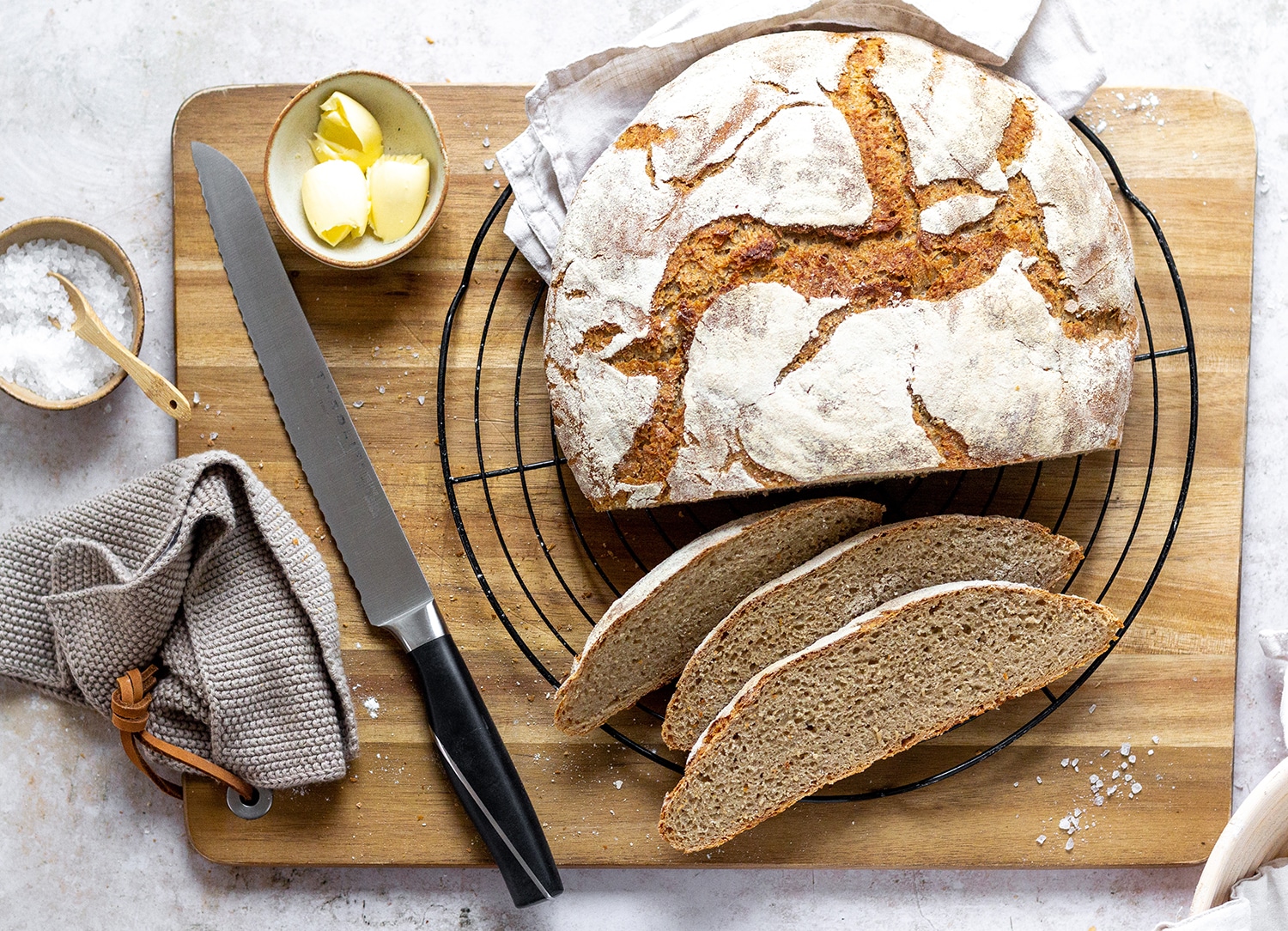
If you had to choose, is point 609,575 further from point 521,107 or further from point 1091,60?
point 1091,60

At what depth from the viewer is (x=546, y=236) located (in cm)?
240

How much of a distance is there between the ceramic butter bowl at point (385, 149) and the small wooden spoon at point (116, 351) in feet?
1.54

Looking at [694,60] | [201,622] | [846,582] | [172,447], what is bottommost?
[201,622]

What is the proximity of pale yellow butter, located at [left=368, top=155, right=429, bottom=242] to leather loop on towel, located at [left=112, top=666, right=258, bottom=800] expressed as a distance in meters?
1.24

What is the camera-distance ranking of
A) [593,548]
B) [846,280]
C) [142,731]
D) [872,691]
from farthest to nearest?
[593,548] → [142,731] → [872,691] → [846,280]

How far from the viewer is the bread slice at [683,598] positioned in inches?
87.8

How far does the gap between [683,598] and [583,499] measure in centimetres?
41

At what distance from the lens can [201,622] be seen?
2.39 meters

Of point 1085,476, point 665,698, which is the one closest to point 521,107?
point 665,698

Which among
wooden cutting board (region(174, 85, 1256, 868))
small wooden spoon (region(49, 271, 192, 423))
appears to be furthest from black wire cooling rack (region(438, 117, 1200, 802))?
small wooden spoon (region(49, 271, 192, 423))

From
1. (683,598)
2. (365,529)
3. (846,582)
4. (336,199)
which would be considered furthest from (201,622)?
(846,582)

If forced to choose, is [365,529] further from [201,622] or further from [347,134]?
[347,134]

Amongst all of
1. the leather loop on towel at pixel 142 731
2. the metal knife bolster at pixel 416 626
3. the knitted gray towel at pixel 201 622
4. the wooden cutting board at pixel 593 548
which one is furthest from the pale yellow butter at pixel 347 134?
the leather loop on towel at pixel 142 731

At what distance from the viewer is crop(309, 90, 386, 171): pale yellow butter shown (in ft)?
7.70
